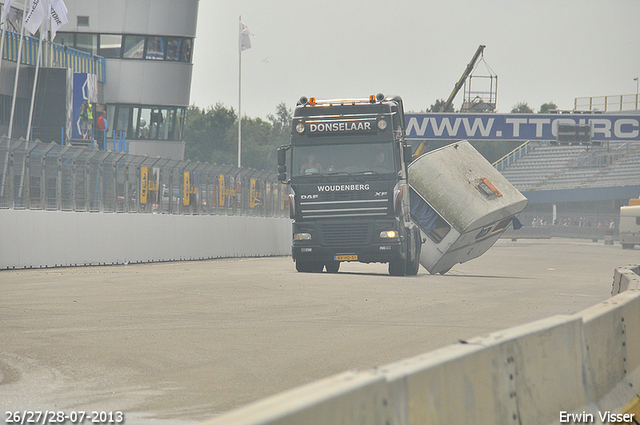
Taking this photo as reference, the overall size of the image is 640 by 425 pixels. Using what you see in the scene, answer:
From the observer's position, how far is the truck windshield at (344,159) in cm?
1867

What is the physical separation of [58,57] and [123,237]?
29.1 metres

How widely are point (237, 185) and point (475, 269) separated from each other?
9.47 m

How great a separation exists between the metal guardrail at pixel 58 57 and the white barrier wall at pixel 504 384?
1607 inches

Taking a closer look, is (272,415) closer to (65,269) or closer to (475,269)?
(65,269)

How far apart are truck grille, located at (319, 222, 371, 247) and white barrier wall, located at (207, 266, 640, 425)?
11706mm

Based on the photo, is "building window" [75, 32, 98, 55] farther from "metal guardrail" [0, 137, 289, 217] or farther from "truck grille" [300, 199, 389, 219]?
"truck grille" [300, 199, 389, 219]

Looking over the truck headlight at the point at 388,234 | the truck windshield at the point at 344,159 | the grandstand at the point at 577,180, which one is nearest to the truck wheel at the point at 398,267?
the truck headlight at the point at 388,234

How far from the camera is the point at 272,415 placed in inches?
102

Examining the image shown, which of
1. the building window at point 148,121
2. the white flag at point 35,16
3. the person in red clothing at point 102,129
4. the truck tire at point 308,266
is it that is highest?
the white flag at point 35,16

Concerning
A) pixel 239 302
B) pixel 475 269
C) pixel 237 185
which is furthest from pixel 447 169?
pixel 237 185

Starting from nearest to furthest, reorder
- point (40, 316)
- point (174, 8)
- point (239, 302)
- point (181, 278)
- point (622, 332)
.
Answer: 1. point (622, 332)
2. point (40, 316)
3. point (239, 302)
4. point (181, 278)
5. point (174, 8)

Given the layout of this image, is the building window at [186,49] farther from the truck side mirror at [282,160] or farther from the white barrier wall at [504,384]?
the white barrier wall at [504,384]

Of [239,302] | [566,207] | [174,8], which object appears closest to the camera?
[239,302]

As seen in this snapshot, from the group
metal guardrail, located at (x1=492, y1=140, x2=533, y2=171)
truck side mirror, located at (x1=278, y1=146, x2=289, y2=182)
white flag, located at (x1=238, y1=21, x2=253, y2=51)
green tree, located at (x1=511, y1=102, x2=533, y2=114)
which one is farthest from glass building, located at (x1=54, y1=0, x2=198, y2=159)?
green tree, located at (x1=511, y1=102, x2=533, y2=114)
